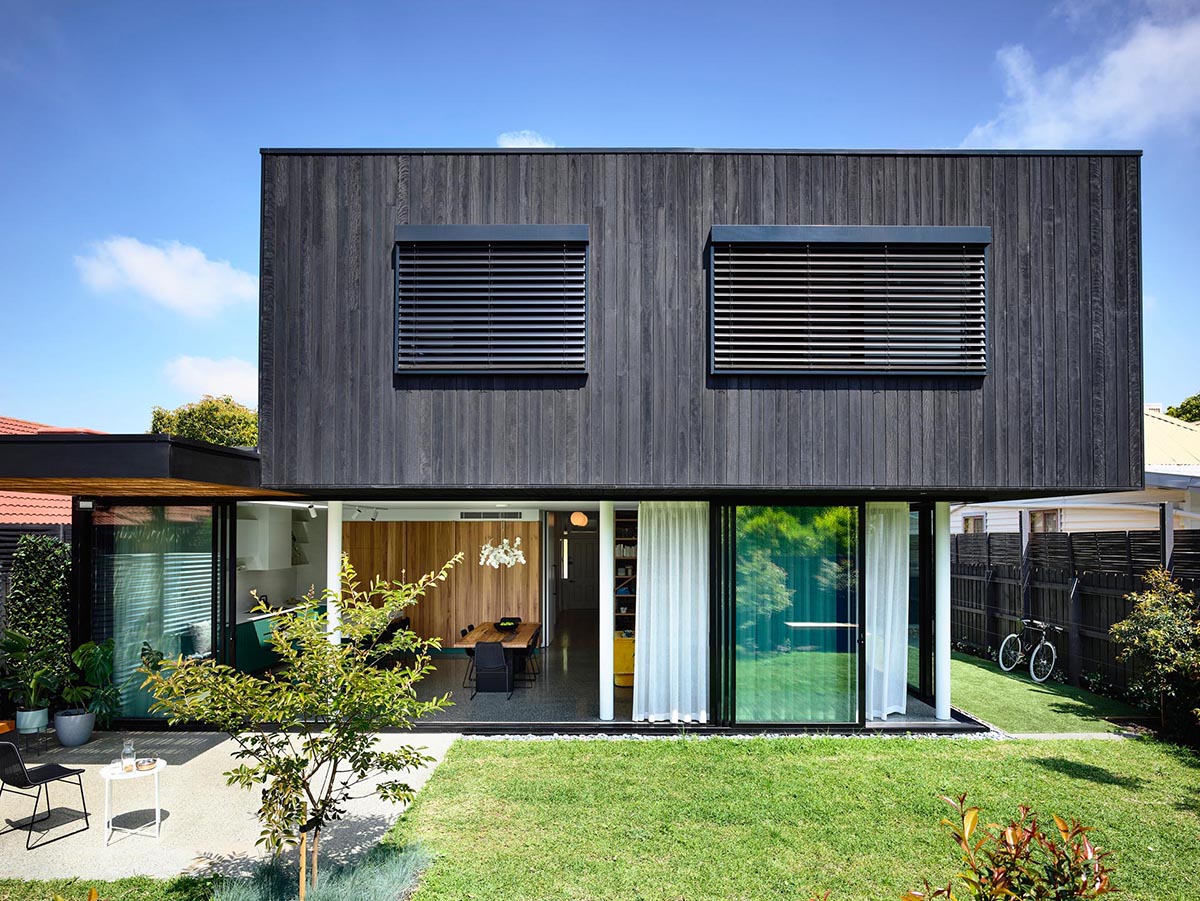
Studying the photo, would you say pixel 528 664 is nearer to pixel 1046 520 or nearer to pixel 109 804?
pixel 109 804

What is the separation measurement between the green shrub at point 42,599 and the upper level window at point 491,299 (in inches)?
195

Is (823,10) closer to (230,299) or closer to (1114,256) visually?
(1114,256)

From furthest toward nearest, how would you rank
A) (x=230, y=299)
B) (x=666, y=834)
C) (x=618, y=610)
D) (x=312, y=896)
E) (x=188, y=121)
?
(x=230, y=299)
(x=188, y=121)
(x=618, y=610)
(x=666, y=834)
(x=312, y=896)

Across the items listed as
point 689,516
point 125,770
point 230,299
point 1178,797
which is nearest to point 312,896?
point 125,770

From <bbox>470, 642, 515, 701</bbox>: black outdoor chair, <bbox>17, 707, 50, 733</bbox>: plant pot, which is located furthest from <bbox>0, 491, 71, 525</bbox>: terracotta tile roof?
<bbox>470, 642, 515, 701</bbox>: black outdoor chair

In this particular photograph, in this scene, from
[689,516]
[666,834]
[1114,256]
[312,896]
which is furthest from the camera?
[689,516]

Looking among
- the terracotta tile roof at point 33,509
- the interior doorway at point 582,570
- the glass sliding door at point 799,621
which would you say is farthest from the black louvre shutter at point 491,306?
the interior doorway at point 582,570

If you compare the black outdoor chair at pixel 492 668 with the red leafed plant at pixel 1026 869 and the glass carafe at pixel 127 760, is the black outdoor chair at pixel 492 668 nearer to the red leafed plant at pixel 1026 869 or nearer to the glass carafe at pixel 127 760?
the glass carafe at pixel 127 760

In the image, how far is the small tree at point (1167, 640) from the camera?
750cm

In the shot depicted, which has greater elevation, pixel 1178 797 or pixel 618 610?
Answer: pixel 618 610

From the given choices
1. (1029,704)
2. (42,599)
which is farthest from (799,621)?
(42,599)

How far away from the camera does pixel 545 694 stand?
32.9 feet

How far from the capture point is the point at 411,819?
5875 millimetres

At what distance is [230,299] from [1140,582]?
4421 cm
